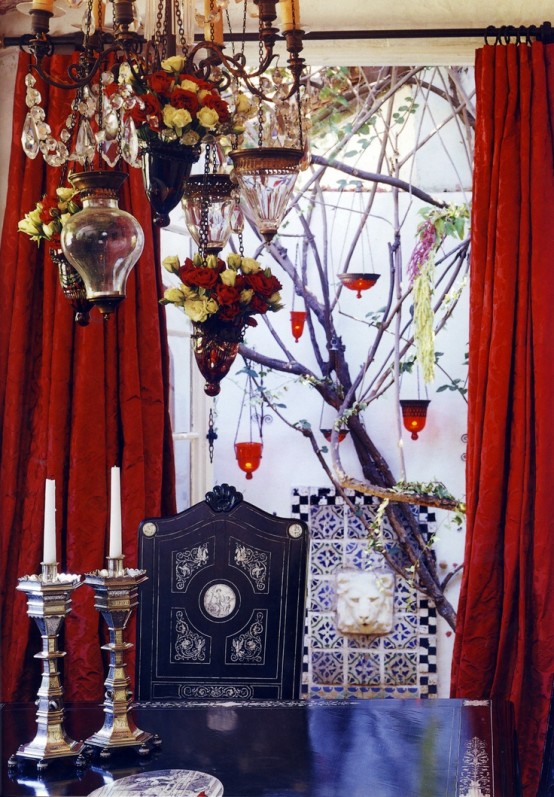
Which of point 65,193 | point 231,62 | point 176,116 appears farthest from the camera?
point 65,193

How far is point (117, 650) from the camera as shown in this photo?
6.59 feet

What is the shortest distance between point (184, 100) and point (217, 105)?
81mm

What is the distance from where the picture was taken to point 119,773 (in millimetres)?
1907

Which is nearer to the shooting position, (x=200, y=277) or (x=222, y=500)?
(x=200, y=277)

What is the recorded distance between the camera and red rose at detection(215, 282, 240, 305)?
2211 millimetres

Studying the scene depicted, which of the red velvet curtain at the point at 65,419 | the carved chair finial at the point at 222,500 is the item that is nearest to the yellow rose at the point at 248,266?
the carved chair finial at the point at 222,500

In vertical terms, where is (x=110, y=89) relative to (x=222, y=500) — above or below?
above

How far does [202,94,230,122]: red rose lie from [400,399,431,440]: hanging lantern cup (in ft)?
8.55

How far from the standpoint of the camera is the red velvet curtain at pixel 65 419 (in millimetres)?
3340

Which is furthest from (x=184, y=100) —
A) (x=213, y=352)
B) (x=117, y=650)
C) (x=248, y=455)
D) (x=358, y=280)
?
(x=248, y=455)

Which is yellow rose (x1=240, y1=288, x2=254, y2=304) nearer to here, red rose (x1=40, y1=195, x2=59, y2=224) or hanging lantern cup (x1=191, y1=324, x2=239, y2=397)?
hanging lantern cup (x1=191, y1=324, x2=239, y2=397)

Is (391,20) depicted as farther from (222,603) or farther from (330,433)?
(222,603)

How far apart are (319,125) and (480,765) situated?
134 inches

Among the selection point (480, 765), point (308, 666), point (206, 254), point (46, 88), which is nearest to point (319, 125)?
point (46, 88)
